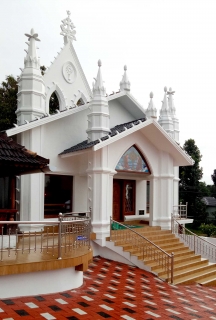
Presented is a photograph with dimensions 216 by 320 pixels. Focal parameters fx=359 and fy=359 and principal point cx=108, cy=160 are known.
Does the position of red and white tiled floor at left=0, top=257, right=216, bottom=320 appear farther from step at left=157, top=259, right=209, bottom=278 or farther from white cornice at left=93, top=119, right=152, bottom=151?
white cornice at left=93, top=119, right=152, bottom=151

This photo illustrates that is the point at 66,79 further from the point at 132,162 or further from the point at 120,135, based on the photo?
the point at 120,135

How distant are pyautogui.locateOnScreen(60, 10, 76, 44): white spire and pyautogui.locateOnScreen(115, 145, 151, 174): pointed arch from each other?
724cm

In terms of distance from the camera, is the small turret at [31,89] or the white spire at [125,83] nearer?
the small turret at [31,89]

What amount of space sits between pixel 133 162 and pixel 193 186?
62.1 feet

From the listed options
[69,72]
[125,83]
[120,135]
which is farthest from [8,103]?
[120,135]

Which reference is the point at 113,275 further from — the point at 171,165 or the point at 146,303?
the point at 171,165

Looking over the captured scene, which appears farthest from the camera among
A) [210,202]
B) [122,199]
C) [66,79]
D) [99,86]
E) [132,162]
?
[210,202]

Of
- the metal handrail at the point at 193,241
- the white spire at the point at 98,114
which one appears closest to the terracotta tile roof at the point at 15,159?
the white spire at the point at 98,114

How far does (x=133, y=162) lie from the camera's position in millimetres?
14938

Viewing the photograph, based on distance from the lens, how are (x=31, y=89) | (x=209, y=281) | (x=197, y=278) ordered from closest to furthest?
1. (x=197, y=278)
2. (x=209, y=281)
3. (x=31, y=89)

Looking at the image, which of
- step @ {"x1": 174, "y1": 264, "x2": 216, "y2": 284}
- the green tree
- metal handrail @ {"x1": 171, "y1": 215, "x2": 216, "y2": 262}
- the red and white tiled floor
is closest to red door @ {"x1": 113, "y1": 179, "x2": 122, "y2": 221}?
metal handrail @ {"x1": 171, "y1": 215, "x2": 216, "y2": 262}

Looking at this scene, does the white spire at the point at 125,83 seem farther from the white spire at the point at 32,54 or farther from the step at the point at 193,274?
the step at the point at 193,274

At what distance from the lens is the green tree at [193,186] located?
31828mm

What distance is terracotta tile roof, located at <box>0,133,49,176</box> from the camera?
27.8 ft
